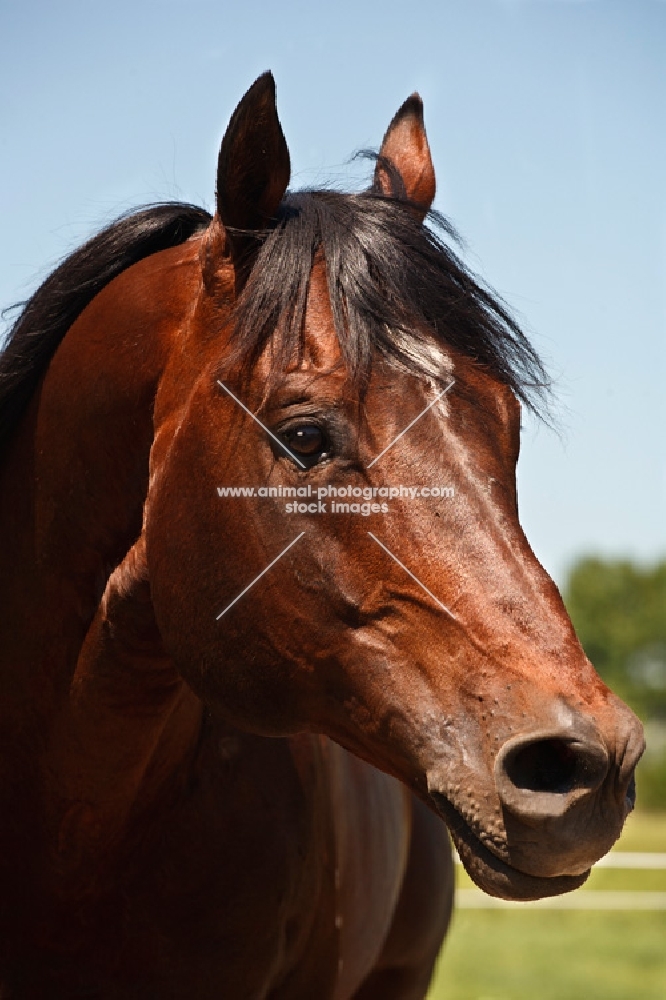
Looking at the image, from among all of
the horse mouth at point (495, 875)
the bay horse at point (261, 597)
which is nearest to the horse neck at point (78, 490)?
the bay horse at point (261, 597)

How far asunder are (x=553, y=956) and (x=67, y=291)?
8828mm

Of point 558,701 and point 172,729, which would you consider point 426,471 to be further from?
point 172,729

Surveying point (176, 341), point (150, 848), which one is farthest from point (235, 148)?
point (150, 848)

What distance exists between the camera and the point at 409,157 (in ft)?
10.9

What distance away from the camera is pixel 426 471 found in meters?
2.31

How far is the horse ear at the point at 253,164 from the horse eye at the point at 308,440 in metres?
0.55

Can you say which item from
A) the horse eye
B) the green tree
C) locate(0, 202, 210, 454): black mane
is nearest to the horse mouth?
the horse eye

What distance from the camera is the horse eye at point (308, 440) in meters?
2.41

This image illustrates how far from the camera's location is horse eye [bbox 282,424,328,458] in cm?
241

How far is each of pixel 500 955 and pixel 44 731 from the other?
836 centimetres

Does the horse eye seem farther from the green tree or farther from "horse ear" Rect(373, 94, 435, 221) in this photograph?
the green tree

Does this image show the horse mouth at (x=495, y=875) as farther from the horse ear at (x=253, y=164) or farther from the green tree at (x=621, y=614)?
the green tree at (x=621, y=614)

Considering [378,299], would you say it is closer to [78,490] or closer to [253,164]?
[253,164]

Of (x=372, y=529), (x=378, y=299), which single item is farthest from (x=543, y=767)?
(x=378, y=299)
